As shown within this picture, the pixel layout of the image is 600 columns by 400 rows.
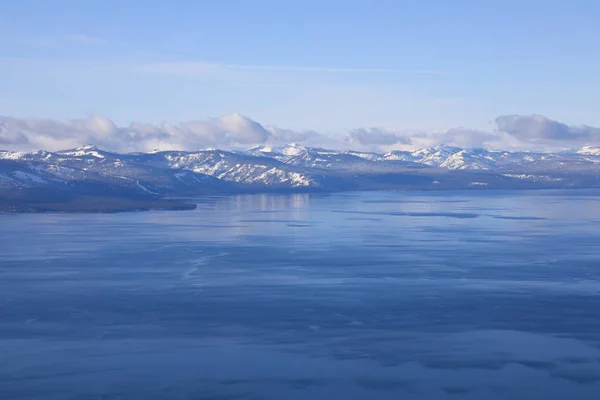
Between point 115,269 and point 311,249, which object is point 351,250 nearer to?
point 311,249

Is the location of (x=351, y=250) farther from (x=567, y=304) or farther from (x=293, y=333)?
(x=293, y=333)

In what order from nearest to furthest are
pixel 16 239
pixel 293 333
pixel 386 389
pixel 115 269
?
pixel 386 389
pixel 293 333
pixel 115 269
pixel 16 239

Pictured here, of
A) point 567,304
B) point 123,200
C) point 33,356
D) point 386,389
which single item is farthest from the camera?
point 123,200

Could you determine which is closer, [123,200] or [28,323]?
[28,323]

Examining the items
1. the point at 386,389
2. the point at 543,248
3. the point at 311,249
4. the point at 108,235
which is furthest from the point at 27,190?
the point at 386,389

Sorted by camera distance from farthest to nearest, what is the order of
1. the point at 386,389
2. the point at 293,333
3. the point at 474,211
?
the point at 474,211 < the point at 293,333 < the point at 386,389

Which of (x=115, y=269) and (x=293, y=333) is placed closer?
(x=293, y=333)

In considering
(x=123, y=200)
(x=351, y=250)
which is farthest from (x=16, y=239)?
(x=123, y=200)
